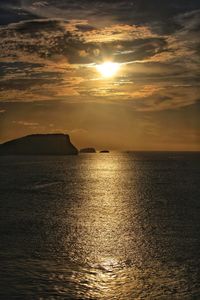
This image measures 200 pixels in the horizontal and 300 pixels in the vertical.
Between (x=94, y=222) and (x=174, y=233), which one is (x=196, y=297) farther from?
(x=94, y=222)

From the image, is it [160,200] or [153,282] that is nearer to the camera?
[153,282]

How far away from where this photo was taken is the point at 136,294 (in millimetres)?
15969

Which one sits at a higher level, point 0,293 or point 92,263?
point 92,263

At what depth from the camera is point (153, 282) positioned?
57.4 feet

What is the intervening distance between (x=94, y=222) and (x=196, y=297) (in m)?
18.6

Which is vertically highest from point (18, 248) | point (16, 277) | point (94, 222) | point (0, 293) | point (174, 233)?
point (94, 222)

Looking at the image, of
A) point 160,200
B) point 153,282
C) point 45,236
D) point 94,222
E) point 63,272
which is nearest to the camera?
point 153,282

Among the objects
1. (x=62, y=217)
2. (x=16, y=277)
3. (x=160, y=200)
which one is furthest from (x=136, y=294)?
(x=160, y=200)

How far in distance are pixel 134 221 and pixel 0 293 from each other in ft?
67.0

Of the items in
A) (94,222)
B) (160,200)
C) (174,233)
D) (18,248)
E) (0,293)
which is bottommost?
(0,293)

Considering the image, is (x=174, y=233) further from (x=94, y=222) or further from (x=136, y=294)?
(x=136, y=294)

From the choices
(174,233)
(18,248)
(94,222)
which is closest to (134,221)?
(94,222)

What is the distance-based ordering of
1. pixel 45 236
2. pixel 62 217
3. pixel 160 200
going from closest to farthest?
pixel 45 236 < pixel 62 217 < pixel 160 200

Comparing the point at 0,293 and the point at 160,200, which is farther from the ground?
the point at 160,200
